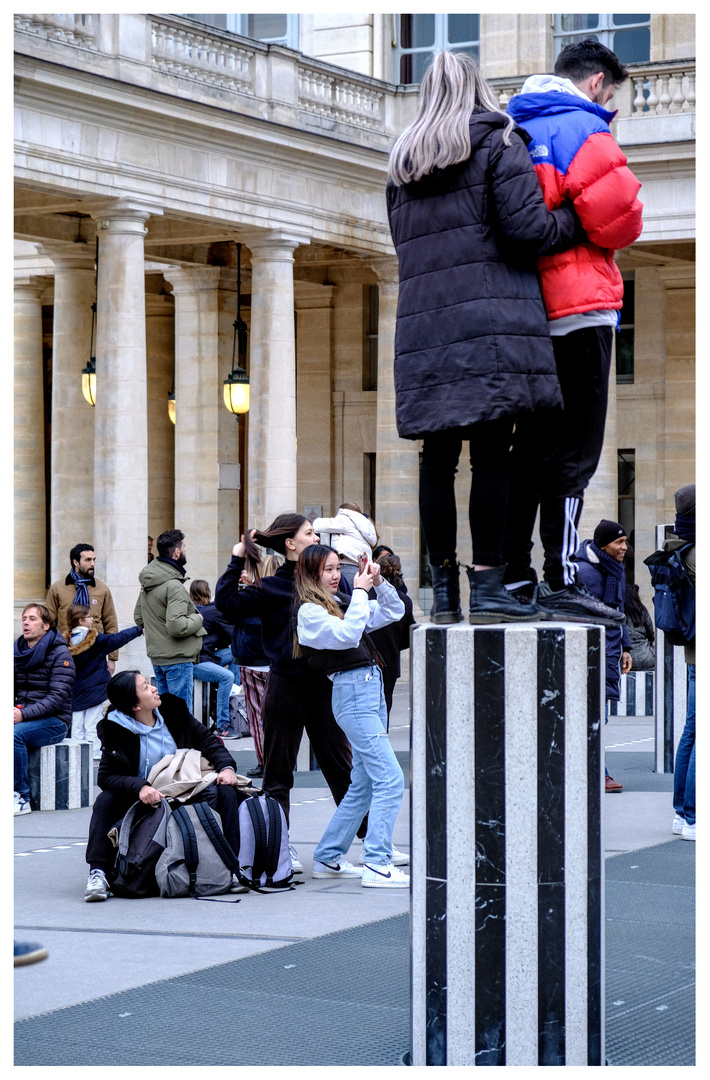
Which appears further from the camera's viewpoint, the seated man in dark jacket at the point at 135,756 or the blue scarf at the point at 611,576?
the blue scarf at the point at 611,576

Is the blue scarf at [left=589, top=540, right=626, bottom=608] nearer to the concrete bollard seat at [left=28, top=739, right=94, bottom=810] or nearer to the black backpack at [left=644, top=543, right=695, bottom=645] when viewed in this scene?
the black backpack at [left=644, top=543, right=695, bottom=645]

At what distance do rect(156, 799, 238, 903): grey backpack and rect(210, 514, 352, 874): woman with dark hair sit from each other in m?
0.55

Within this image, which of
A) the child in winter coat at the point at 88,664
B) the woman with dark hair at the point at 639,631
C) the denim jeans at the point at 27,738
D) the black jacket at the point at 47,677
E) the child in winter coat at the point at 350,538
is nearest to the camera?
the child in winter coat at the point at 350,538

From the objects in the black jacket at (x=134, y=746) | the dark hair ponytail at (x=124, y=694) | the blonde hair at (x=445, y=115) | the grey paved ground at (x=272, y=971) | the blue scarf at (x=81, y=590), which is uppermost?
the blonde hair at (x=445, y=115)

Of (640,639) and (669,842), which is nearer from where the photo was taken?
(669,842)

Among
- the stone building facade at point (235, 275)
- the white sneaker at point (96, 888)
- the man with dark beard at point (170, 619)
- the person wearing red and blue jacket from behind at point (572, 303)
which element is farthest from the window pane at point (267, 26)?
the person wearing red and blue jacket from behind at point (572, 303)

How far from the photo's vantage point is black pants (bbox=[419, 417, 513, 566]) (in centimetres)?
515

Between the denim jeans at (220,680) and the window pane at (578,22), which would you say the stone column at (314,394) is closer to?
the window pane at (578,22)

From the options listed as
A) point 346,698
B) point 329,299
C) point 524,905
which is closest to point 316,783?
point 346,698

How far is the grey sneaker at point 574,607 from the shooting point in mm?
5250

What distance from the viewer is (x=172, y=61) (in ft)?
60.5

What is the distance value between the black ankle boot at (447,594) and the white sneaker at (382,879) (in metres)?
3.93

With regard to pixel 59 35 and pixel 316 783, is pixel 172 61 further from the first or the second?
pixel 316 783
